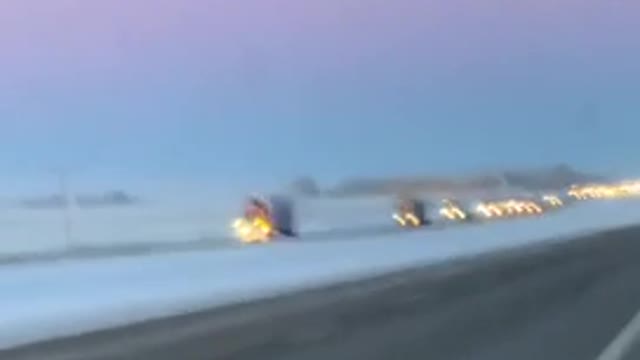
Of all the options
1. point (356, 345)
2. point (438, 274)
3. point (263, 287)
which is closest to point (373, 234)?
point (438, 274)

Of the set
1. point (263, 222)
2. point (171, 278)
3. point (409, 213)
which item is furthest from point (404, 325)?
point (409, 213)

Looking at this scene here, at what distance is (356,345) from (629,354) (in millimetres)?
2982

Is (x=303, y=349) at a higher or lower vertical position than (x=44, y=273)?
lower

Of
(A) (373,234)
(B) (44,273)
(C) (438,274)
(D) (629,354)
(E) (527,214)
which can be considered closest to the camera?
(D) (629,354)

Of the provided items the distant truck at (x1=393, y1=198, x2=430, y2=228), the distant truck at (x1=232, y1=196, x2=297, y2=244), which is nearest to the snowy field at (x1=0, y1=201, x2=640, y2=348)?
the distant truck at (x1=232, y1=196, x2=297, y2=244)

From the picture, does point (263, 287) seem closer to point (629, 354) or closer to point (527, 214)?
point (629, 354)

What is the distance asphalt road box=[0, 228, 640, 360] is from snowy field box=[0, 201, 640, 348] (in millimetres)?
996

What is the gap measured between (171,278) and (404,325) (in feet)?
39.6

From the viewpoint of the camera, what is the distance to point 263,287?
105 ft

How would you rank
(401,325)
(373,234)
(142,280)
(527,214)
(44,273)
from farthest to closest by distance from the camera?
(527,214)
(373,234)
(142,280)
(44,273)
(401,325)

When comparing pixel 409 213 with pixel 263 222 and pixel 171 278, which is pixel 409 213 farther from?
pixel 171 278

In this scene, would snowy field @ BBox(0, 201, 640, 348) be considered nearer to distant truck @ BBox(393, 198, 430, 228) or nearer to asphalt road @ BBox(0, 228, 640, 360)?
asphalt road @ BBox(0, 228, 640, 360)

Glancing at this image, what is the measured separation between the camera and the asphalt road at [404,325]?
64.9 feet

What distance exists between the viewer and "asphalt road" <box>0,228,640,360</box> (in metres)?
19.8
